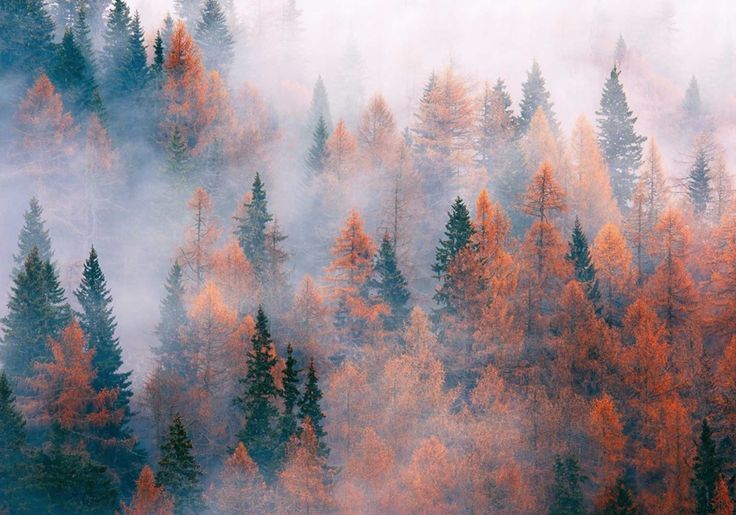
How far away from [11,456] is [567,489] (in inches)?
1254

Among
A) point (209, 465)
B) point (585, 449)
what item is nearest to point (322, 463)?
point (209, 465)

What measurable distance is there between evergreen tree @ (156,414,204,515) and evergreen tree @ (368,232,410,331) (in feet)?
53.2

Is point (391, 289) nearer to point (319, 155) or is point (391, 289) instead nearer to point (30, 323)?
point (319, 155)

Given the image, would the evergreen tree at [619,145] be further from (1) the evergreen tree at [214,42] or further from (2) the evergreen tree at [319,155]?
(1) the evergreen tree at [214,42]

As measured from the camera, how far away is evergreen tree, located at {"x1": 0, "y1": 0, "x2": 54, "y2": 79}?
82.7 metres

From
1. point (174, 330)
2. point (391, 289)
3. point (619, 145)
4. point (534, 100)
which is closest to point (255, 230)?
point (174, 330)

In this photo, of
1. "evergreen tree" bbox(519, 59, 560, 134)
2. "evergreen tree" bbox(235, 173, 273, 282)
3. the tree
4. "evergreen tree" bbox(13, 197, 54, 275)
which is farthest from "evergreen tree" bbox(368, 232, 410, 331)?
"evergreen tree" bbox(519, 59, 560, 134)

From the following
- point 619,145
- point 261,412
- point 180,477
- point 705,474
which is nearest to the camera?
point 180,477

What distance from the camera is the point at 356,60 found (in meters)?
120

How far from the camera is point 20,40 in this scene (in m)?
83.0

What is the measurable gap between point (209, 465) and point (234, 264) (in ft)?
43.9

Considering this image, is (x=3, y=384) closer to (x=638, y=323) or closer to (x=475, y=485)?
(x=475, y=485)

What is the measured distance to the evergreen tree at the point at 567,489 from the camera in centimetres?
4644

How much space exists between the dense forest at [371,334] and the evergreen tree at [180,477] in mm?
130
